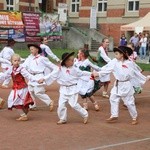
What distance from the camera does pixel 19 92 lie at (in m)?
10.3

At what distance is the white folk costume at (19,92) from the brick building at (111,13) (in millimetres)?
29046

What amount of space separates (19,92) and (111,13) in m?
32.0

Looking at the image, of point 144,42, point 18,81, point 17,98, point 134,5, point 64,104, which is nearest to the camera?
point 64,104

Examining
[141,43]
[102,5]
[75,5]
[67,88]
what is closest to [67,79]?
[67,88]

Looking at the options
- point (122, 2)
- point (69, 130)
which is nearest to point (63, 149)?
point (69, 130)

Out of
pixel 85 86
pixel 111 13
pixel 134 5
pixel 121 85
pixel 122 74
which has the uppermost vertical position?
pixel 134 5

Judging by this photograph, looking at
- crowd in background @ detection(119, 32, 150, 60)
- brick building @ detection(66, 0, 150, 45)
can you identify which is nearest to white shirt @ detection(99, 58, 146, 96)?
crowd in background @ detection(119, 32, 150, 60)

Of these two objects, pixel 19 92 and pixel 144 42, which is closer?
pixel 19 92

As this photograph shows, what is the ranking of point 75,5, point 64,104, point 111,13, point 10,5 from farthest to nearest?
1. point 75,5
2. point 10,5
3. point 111,13
4. point 64,104

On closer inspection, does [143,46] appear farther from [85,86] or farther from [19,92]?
[19,92]

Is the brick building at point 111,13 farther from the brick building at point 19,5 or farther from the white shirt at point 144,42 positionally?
the white shirt at point 144,42

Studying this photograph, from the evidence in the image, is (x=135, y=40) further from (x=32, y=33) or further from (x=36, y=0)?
(x=36, y=0)

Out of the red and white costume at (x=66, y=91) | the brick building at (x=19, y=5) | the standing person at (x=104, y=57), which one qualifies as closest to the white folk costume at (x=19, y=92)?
the red and white costume at (x=66, y=91)

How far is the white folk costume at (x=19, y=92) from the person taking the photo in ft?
33.6
